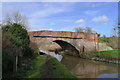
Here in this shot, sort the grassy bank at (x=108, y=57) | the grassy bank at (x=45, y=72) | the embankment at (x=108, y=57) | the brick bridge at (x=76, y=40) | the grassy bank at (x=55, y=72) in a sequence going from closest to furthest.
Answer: the grassy bank at (x=45, y=72) < the grassy bank at (x=55, y=72) < the embankment at (x=108, y=57) < the grassy bank at (x=108, y=57) < the brick bridge at (x=76, y=40)

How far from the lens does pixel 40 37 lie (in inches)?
973

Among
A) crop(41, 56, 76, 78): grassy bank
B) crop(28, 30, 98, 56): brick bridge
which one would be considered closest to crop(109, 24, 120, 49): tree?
crop(28, 30, 98, 56): brick bridge

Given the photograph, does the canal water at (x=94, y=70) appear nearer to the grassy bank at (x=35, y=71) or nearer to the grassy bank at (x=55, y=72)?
the grassy bank at (x=55, y=72)

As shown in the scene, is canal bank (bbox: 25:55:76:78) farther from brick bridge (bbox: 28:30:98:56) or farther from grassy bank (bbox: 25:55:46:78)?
brick bridge (bbox: 28:30:98:56)

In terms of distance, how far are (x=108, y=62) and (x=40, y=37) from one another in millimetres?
11385

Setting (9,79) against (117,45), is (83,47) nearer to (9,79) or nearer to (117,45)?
(117,45)

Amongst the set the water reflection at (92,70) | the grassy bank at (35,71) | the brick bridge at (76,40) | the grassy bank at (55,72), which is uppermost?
the brick bridge at (76,40)

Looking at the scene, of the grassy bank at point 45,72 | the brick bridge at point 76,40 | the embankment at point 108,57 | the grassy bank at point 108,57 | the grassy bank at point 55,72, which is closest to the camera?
the grassy bank at point 45,72

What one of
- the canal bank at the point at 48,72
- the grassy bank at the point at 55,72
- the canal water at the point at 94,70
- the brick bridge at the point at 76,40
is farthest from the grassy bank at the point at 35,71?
the brick bridge at the point at 76,40

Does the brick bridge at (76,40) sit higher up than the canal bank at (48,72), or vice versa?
the brick bridge at (76,40)

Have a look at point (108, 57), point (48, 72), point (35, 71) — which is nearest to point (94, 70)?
point (48, 72)

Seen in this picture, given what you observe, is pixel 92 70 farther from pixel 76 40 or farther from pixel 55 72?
pixel 76 40

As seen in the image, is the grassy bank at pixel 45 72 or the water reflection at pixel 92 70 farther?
the water reflection at pixel 92 70

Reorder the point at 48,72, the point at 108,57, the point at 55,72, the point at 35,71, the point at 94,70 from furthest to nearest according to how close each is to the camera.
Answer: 1. the point at 108,57
2. the point at 94,70
3. the point at 35,71
4. the point at 55,72
5. the point at 48,72
